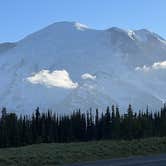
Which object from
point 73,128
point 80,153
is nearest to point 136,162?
point 80,153

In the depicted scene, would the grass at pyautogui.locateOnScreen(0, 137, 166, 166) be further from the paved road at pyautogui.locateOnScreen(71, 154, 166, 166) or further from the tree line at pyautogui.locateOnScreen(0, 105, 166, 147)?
the tree line at pyautogui.locateOnScreen(0, 105, 166, 147)

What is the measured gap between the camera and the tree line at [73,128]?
87.9 meters

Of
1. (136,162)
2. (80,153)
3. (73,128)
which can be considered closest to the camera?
(136,162)

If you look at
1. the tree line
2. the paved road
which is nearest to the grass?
the paved road

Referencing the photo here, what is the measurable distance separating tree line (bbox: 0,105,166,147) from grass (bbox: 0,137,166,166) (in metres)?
37.4

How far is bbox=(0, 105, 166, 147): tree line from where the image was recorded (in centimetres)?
8788

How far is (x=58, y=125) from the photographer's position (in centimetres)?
10488

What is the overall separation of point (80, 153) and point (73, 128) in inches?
2711

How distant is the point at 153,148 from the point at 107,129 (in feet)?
206

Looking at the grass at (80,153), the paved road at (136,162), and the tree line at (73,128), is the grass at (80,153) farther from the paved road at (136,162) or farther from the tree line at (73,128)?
the tree line at (73,128)

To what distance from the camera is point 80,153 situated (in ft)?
125

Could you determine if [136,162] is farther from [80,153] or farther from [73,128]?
[73,128]

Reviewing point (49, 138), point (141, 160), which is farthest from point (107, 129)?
point (141, 160)

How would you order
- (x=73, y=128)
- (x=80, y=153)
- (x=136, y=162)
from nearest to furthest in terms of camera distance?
(x=136, y=162)
(x=80, y=153)
(x=73, y=128)
